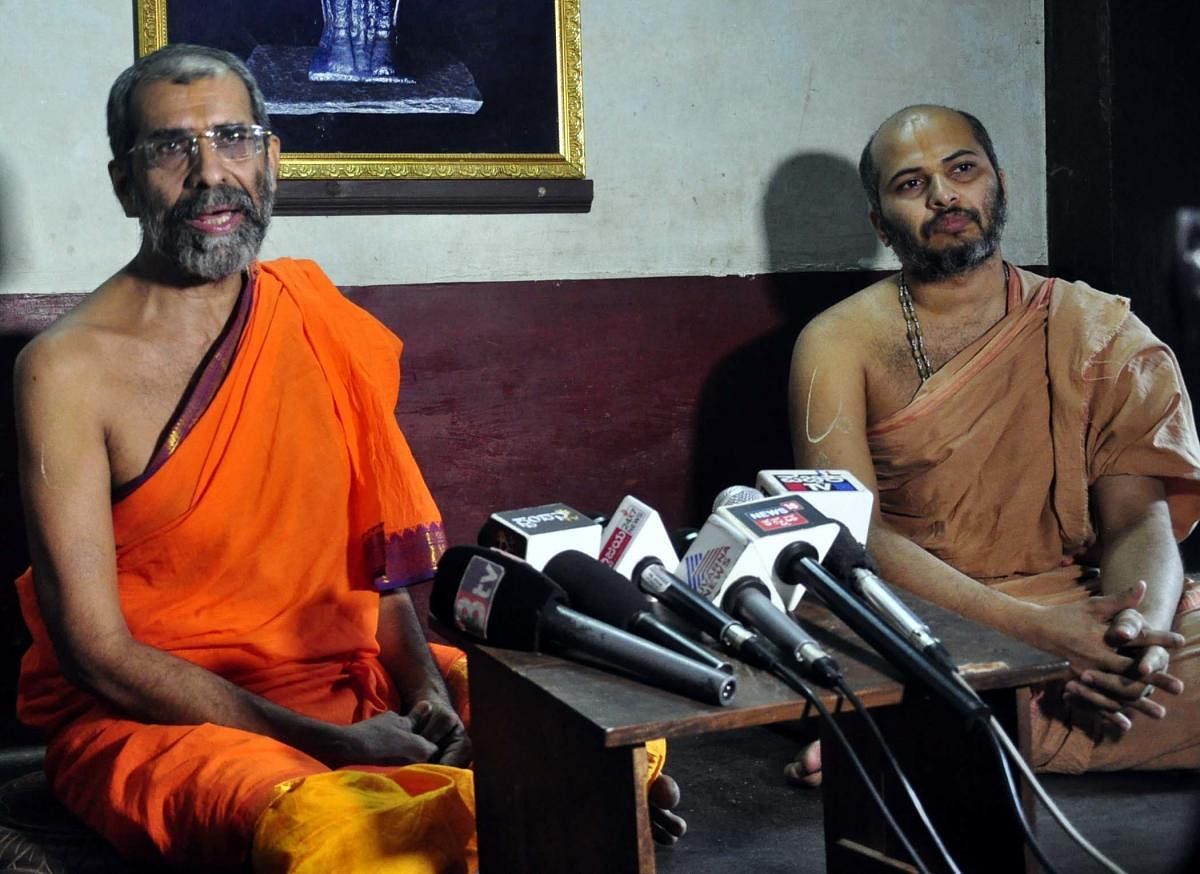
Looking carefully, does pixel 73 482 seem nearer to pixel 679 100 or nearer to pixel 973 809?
pixel 973 809

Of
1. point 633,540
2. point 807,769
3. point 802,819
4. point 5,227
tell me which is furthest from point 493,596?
point 5,227

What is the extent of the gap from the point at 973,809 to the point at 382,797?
34.5 inches

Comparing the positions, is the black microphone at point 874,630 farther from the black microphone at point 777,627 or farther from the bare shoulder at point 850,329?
the bare shoulder at point 850,329

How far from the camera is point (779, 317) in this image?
392 cm

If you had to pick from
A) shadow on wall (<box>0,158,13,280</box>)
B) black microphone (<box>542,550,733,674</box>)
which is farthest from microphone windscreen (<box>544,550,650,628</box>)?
shadow on wall (<box>0,158,13,280</box>)

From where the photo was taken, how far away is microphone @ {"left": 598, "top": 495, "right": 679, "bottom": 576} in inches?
76.8

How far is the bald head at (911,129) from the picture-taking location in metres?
3.36

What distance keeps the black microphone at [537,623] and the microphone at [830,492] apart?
1.35 ft

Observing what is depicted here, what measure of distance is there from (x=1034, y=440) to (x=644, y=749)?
1.94 metres

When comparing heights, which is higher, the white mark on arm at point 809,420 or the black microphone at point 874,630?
the white mark on arm at point 809,420

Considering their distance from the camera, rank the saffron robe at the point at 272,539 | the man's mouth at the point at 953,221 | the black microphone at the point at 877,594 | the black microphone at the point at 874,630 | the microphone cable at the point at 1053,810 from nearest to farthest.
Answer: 1. the microphone cable at the point at 1053,810
2. the black microphone at the point at 874,630
3. the black microphone at the point at 877,594
4. the saffron robe at the point at 272,539
5. the man's mouth at the point at 953,221

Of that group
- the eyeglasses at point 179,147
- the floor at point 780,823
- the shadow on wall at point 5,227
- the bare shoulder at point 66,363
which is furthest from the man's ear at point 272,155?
the floor at point 780,823

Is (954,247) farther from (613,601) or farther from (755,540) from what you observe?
(613,601)

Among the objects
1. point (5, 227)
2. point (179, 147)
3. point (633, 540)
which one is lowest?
point (633, 540)
